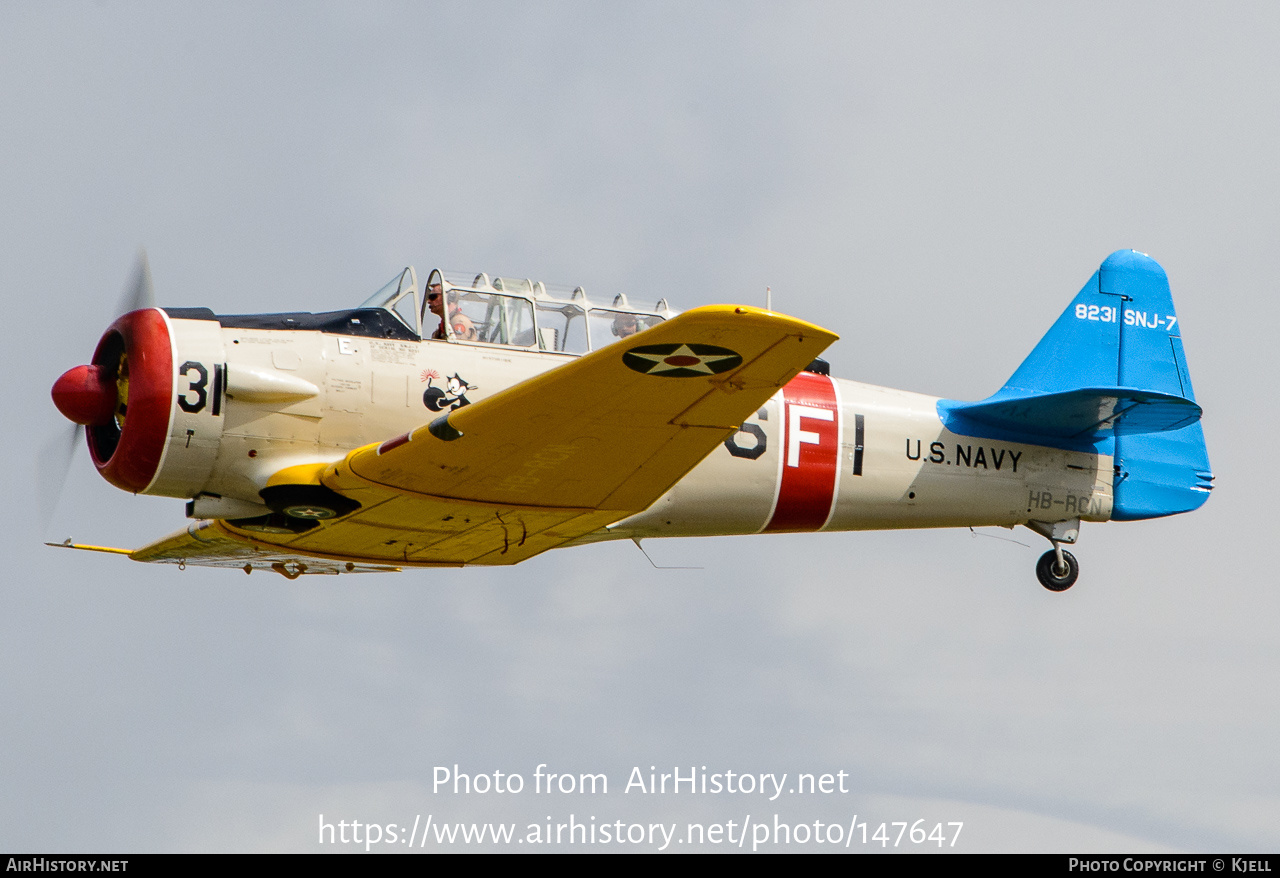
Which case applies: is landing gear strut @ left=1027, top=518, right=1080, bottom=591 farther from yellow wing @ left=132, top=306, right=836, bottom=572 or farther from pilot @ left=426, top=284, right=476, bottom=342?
pilot @ left=426, top=284, right=476, bottom=342

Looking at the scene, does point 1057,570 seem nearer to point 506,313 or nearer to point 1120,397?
point 1120,397

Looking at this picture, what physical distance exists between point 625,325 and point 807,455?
68.7 inches

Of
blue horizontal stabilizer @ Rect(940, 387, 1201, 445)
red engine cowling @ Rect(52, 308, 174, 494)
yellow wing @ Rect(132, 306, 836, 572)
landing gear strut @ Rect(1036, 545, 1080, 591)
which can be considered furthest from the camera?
landing gear strut @ Rect(1036, 545, 1080, 591)

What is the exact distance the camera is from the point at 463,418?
8.75m

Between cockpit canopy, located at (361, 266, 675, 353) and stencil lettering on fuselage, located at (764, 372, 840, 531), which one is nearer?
cockpit canopy, located at (361, 266, 675, 353)

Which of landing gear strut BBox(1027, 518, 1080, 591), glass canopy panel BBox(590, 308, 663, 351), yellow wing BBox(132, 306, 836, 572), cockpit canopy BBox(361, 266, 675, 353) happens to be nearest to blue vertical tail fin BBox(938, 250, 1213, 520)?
landing gear strut BBox(1027, 518, 1080, 591)

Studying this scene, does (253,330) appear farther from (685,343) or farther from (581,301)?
(685,343)

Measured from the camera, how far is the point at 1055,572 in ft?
40.7

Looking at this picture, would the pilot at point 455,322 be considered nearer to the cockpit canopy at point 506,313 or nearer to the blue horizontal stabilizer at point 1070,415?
the cockpit canopy at point 506,313

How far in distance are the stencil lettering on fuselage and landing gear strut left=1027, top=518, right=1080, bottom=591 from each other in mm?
2081

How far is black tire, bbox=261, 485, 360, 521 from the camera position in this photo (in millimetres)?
9773

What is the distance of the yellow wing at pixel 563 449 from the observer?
8.00 meters

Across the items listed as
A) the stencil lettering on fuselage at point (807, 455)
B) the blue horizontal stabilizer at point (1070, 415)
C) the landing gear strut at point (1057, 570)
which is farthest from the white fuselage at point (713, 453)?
the landing gear strut at point (1057, 570)

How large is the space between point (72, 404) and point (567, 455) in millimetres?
3453
